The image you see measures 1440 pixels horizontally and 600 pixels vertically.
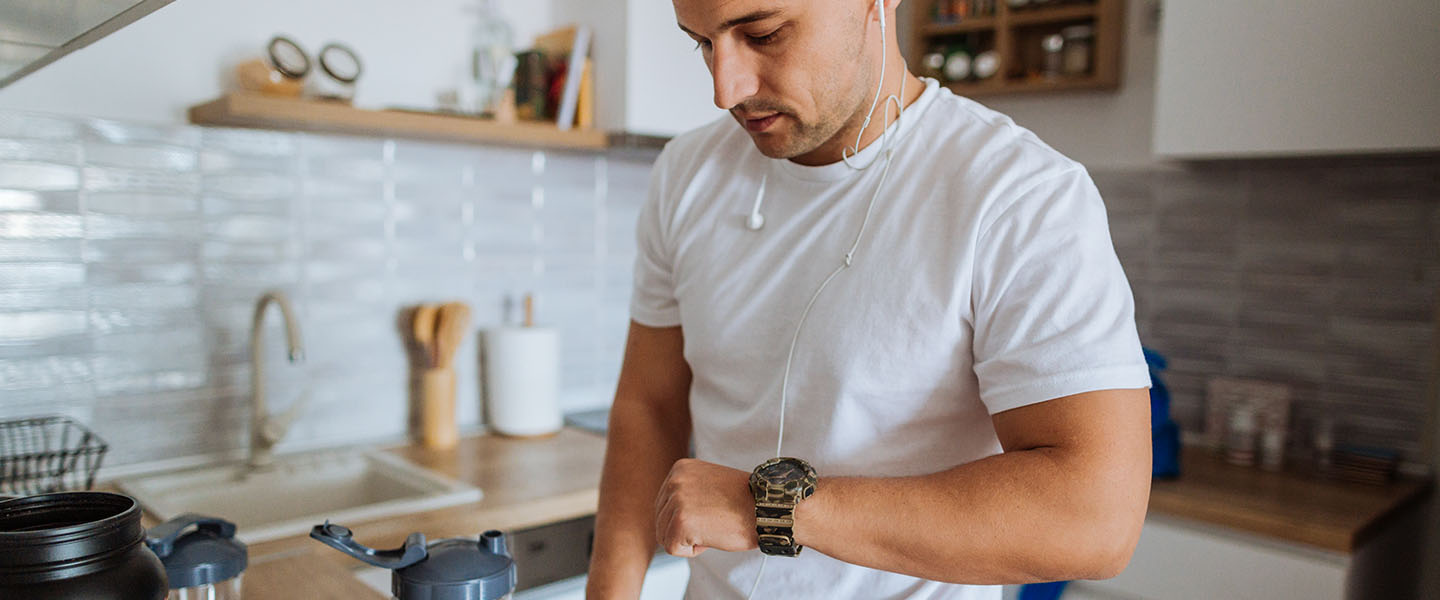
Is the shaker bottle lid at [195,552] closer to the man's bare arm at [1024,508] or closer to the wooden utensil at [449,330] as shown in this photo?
the man's bare arm at [1024,508]

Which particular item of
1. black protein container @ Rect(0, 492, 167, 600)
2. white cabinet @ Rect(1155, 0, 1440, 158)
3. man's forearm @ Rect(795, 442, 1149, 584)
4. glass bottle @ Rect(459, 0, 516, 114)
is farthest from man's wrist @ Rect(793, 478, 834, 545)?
white cabinet @ Rect(1155, 0, 1440, 158)

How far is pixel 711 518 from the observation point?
84 cm

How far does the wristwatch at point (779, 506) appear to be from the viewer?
813 mm

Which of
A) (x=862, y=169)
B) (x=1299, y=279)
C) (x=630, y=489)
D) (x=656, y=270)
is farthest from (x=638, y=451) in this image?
(x=1299, y=279)

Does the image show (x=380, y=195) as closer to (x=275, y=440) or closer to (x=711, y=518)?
(x=275, y=440)

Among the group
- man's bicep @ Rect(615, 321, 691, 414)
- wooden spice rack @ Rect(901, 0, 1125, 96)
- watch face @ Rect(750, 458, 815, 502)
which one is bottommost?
watch face @ Rect(750, 458, 815, 502)

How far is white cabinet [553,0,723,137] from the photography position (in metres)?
2.12

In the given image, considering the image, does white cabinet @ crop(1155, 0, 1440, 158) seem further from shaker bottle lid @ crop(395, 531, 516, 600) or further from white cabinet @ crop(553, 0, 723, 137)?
shaker bottle lid @ crop(395, 531, 516, 600)

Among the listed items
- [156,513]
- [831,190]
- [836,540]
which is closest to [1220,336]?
[831,190]

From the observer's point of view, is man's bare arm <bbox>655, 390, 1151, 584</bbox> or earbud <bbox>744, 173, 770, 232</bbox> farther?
earbud <bbox>744, 173, 770, 232</bbox>

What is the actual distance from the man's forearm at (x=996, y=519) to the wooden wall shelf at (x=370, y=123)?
4.32ft

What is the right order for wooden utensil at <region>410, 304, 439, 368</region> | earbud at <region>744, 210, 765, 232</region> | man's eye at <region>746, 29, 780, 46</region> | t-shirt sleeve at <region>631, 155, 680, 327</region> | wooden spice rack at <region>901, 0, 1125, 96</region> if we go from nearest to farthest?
man's eye at <region>746, 29, 780, 46</region>
earbud at <region>744, 210, 765, 232</region>
t-shirt sleeve at <region>631, 155, 680, 327</region>
wooden utensil at <region>410, 304, 439, 368</region>
wooden spice rack at <region>901, 0, 1125, 96</region>

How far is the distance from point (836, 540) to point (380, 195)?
1.53 metres

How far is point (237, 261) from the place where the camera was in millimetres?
1881
